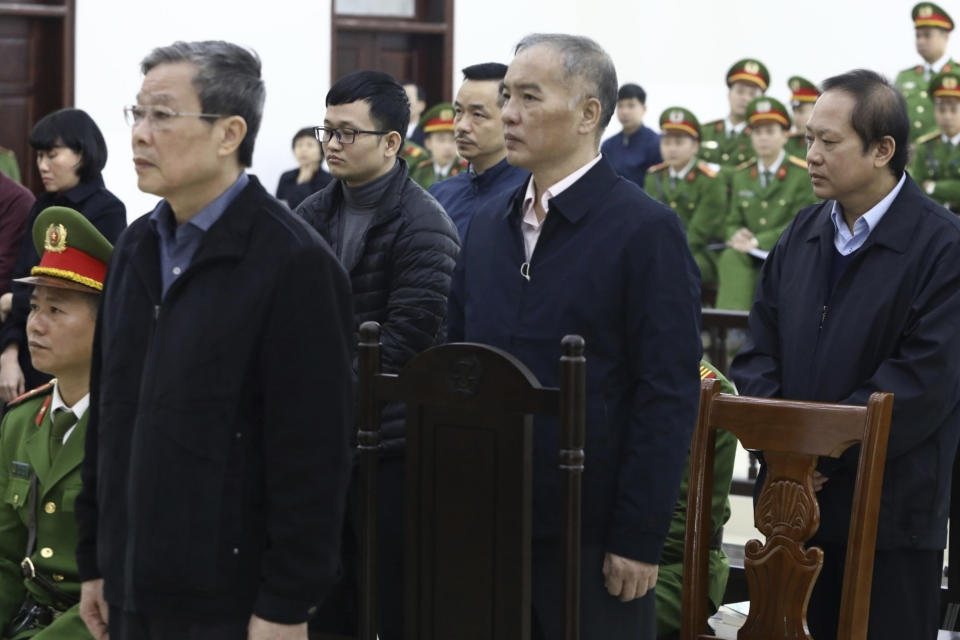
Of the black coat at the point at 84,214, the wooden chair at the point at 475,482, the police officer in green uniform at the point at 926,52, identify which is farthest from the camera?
the police officer in green uniform at the point at 926,52

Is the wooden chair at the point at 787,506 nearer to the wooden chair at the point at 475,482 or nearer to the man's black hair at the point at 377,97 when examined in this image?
the wooden chair at the point at 475,482

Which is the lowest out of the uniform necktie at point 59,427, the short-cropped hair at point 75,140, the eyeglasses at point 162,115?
the uniform necktie at point 59,427

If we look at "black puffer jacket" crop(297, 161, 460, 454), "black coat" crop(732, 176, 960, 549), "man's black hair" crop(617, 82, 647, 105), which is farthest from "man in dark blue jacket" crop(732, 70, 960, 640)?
"man's black hair" crop(617, 82, 647, 105)

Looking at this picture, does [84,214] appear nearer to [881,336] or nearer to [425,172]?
[881,336]

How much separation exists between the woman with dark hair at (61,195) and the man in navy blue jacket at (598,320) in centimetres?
223

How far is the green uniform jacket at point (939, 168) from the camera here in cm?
791

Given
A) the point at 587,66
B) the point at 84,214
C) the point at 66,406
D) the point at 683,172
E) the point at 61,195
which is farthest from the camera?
the point at 683,172

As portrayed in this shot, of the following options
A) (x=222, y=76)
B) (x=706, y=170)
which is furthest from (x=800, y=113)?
(x=222, y=76)

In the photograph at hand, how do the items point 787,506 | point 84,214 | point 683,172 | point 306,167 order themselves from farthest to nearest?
point 306,167 → point 683,172 → point 84,214 → point 787,506

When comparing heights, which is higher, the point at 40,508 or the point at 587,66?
the point at 587,66

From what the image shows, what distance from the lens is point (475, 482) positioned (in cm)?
218

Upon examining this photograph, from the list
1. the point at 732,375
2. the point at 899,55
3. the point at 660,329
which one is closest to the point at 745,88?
the point at 899,55

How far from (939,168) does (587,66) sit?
20.1 ft

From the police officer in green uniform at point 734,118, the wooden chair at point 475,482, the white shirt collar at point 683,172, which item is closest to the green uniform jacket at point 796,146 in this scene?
the police officer in green uniform at point 734,118
